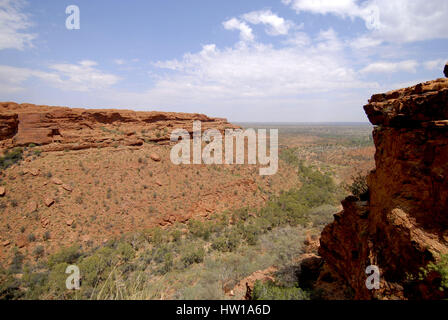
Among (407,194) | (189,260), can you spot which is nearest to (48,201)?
(189,260)

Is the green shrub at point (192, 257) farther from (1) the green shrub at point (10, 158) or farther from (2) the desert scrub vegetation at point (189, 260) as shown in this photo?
(1) the green shrub at point (10, 158)

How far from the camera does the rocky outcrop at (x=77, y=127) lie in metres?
15.8

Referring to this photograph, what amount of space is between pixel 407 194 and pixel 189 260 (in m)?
9.28

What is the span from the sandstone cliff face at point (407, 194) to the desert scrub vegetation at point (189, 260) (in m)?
2.89

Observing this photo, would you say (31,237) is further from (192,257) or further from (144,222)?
(192,257)

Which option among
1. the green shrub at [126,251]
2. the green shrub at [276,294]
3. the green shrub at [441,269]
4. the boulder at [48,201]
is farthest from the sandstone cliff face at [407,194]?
the boulder at [48,201]

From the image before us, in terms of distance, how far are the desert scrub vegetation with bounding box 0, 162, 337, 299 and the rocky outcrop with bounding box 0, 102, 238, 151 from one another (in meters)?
9.73

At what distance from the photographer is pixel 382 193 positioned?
17.3ft

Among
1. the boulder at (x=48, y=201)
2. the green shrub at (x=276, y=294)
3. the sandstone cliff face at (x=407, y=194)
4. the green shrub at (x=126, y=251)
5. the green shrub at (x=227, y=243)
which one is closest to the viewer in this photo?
the sandstone cliff face at (x=407, y=194)

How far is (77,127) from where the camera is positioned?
17.9 m

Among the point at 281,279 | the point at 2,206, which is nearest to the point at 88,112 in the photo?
the point at 2,206
